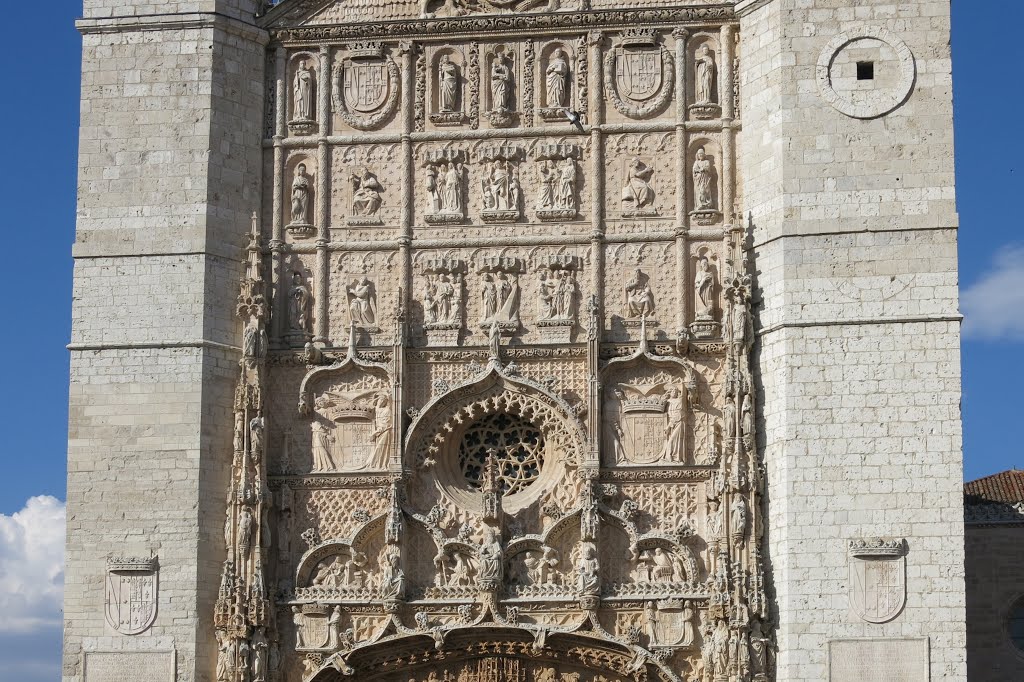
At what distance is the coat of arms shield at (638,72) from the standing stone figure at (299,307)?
145 inches

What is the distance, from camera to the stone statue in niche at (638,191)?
18609 mm

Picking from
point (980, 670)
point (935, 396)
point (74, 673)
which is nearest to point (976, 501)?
point (980, 670)

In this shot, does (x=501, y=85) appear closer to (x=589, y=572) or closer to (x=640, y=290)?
(x=640, y=290)

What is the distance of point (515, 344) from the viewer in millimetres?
18422

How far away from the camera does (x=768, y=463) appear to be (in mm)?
17641

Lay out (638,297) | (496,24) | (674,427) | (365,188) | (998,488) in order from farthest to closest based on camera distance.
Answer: (998,488) → (496,24) → (365,188) → (638,297) → (674,427)

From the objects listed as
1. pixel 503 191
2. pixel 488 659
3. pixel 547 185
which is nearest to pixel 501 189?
pixel 503 191

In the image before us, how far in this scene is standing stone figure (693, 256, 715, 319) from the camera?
1823 centimetres

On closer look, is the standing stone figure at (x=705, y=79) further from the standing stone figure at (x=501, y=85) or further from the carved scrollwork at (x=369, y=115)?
the carved scrollwork at (x=369, y=115)

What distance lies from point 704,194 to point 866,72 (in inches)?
75.2

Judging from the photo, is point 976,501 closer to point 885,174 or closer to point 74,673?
point 885,174

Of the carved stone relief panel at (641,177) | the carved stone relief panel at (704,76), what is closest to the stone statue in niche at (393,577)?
the carved stone relief panel at (641,177)

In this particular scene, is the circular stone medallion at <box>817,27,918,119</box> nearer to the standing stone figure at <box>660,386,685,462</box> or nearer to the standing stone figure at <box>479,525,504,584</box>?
the standing stone figure at <box>660,386,685,462</box>

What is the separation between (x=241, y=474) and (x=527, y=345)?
2.98m
